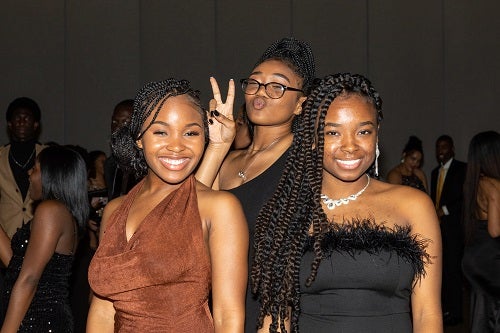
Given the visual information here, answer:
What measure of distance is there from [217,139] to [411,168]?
6.42 metres

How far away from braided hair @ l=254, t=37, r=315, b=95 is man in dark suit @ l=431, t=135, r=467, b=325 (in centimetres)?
514

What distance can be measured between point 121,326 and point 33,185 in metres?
1.78

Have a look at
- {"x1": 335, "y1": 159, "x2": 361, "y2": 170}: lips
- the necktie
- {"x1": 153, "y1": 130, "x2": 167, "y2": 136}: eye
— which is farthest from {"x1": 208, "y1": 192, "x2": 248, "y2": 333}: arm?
the necktie

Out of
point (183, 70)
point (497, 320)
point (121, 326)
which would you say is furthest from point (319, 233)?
point (183, 70)

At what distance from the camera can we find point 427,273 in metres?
2.71

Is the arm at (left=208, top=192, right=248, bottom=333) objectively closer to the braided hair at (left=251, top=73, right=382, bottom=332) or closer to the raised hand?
the braided hair at (left=251, top=73, right=382, bottom=332)

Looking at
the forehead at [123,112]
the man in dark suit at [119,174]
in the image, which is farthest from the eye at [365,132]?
the forehead at [123,112]

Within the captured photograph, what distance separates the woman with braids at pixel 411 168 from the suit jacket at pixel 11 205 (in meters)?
3.42

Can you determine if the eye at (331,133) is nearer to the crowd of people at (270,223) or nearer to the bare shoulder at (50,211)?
the crowd of people at (270,223)

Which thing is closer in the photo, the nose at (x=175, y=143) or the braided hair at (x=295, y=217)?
the nose at (x=175, y=143)

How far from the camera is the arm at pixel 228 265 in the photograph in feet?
8.13

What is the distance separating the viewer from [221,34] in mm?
10422

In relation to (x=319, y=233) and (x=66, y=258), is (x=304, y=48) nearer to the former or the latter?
(x=319, y=233)

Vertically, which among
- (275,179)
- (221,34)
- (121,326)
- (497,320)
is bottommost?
(497,320)
